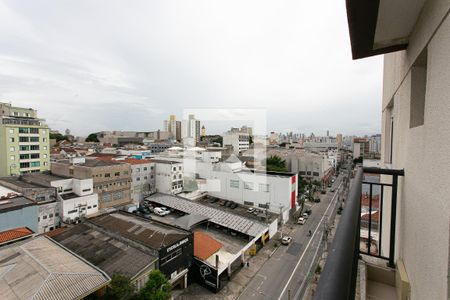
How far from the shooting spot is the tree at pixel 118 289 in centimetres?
540

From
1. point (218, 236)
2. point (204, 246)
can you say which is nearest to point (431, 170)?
point (204, 246)

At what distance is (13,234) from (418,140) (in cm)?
1196

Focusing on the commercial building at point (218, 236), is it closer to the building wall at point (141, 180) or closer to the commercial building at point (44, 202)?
the building wall at point (141, 180)

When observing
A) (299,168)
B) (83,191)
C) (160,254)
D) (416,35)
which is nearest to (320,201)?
(299,168)

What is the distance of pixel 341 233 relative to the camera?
2.26ft

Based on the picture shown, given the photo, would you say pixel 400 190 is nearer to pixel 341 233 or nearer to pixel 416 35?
pixel 416 35

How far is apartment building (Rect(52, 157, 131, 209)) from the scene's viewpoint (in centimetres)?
1319

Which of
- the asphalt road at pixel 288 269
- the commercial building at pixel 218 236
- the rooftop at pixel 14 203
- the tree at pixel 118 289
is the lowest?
the asphalt road at pixel 288 269

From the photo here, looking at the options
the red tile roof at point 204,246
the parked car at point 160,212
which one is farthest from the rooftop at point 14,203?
the red tile roof at point 204,246

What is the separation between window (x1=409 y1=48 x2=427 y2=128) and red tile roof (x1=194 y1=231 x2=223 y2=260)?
8510mm

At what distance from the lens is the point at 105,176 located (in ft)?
45.1

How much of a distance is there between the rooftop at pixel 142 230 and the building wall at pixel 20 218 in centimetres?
289

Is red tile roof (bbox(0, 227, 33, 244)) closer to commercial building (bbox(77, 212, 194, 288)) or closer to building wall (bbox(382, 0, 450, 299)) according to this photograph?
commercial building (bbox(77, 212, 194, 288))

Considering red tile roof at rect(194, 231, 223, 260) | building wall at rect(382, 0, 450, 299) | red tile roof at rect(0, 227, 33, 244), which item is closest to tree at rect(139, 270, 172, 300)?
red tile roof at rect(194, 231, 223, 260)
